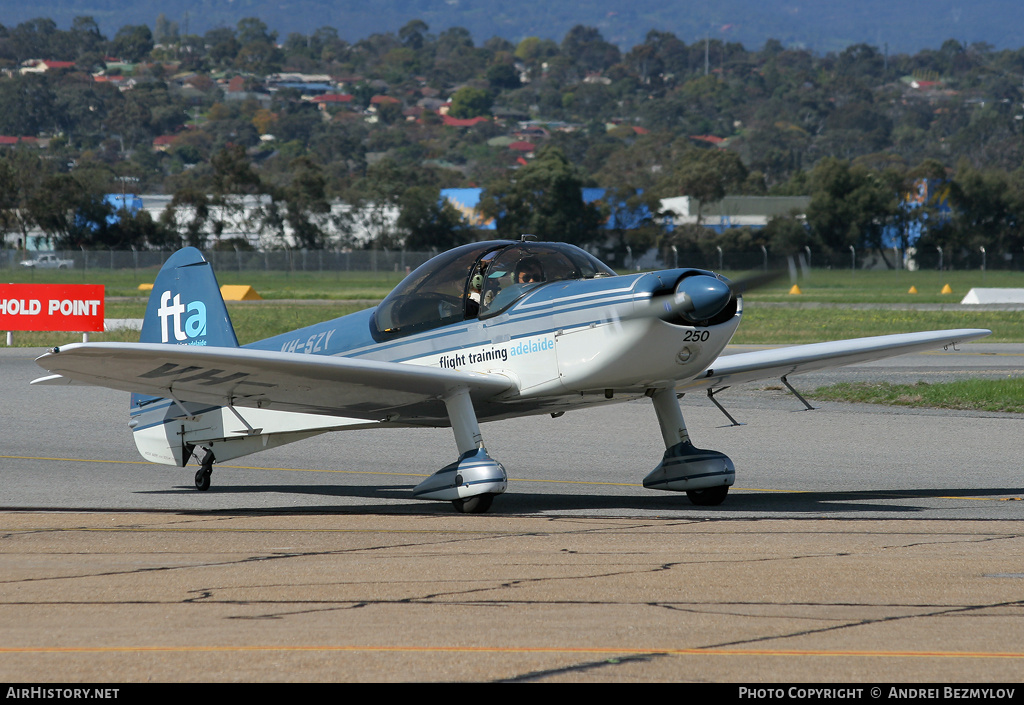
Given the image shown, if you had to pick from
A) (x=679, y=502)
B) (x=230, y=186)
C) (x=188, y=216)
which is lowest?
(x=188, y=216)

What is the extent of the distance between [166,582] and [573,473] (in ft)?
20.2

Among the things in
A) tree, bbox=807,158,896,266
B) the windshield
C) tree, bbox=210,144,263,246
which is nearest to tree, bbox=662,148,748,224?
tree, bbox=807,158,896,266

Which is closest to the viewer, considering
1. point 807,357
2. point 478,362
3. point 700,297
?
point 700,297

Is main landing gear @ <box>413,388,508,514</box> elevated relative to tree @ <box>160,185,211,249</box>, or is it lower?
elevated

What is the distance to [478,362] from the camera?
10.3 m

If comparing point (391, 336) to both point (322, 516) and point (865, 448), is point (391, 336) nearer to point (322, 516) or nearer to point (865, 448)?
point (322, 516)

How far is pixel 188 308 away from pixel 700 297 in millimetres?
5612

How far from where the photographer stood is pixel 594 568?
23.8ft

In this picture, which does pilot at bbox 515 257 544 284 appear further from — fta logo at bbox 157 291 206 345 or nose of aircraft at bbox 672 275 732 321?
fta logo at bbox 157 291 206 345

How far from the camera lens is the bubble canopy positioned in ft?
33.9

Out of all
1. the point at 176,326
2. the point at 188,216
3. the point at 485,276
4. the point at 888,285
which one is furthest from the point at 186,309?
the point at 188,216

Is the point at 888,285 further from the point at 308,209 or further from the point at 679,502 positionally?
the point at 679,502

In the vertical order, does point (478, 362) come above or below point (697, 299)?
below

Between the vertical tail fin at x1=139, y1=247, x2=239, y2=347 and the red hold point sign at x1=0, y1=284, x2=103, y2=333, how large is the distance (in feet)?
50.5
